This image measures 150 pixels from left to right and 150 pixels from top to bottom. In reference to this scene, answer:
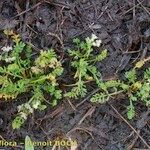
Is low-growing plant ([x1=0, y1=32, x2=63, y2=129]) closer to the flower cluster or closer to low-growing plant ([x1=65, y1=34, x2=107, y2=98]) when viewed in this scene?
low-growing plant ([x1=65, y1=34, x2=107, y2=98])

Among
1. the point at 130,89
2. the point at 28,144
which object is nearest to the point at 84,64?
the point at 130,89

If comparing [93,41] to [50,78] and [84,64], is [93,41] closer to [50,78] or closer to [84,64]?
[84,64]

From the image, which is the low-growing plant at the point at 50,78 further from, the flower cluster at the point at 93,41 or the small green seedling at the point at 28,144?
the small green seedling at the point at 28,144

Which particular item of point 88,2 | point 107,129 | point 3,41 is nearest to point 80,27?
point 88,2

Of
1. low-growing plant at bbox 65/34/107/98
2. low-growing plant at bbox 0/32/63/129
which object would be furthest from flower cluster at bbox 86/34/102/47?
low-growing plant at bbox 0/32/63/129

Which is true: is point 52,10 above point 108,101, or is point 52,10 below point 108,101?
above

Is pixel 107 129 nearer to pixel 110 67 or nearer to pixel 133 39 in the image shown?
pixel 110 67
